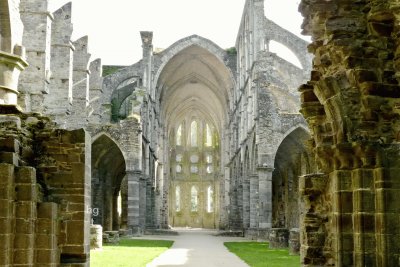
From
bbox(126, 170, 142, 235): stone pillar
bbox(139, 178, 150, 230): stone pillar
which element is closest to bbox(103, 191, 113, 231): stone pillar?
bbox(139, 178, 150, 230): stone pillar

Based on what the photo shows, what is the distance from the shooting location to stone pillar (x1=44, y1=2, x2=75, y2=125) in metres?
25.9

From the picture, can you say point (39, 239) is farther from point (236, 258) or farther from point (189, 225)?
point (189, 225)

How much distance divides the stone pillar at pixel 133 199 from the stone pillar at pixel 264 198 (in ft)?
24.1

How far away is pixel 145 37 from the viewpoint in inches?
1457

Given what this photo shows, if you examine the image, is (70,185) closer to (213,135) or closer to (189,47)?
(189,47)

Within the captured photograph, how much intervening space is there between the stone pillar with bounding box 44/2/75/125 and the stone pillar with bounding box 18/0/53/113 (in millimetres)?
4451

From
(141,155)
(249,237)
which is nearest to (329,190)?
(249,237)

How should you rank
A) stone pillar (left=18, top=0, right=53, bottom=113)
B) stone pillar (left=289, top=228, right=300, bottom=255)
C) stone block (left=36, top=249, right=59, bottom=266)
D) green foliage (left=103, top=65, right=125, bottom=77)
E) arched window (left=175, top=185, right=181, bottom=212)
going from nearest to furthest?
stone block (left=36, top=249, right=59, bottom=266) < stone pillar (left=289, top=228, right=300, bottom=255) < stone pillar (left=18, top=0, right=53, bottom=113) < green foliage (left=103, top=65, right=125, bottom=77) < arched window (left=175, top=185, right=181, bottom=212)

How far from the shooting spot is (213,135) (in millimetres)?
60406

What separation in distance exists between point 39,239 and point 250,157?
2368 cm

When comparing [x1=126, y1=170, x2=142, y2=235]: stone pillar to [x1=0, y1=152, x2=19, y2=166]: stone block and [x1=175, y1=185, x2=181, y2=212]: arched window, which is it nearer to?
[x1=0, y1=152, x2=19, y2=166]: stone block

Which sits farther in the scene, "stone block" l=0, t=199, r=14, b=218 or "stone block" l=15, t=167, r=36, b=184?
"stone block" l=15, t=167, r=36, b=184

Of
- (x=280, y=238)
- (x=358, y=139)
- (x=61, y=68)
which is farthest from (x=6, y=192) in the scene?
(x=61, y=68)

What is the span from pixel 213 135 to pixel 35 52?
4005cm
